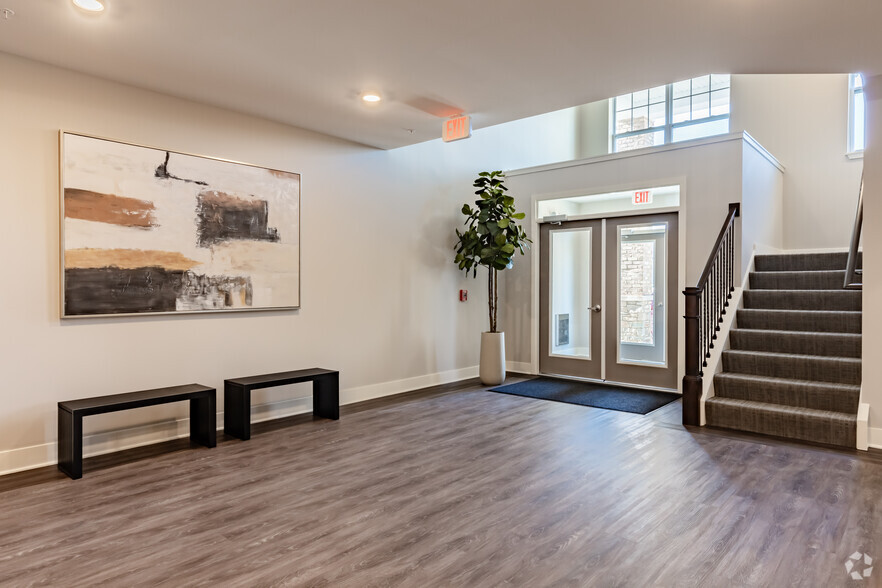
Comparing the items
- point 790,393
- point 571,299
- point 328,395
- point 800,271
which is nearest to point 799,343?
point 790,393

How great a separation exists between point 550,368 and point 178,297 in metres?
4.56

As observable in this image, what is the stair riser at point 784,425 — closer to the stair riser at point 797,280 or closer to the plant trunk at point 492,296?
the stair riser at point 797,280

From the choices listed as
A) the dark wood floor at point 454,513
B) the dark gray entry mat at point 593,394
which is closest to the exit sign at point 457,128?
the dark wood floor at point 454,513

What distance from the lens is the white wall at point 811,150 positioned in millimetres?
6707

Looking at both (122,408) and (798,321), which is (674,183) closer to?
(798,321)

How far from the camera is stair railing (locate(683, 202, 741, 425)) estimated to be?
4.74 metres

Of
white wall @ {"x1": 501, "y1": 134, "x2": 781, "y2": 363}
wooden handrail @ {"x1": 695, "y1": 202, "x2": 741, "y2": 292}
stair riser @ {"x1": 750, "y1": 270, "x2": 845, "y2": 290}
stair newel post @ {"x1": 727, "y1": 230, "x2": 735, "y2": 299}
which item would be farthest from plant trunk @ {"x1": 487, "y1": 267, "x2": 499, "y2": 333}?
stair riser @ {"x1": 750, "y1": 270, "x2": 845, "y2": 290}

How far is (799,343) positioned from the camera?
5008 millimetres

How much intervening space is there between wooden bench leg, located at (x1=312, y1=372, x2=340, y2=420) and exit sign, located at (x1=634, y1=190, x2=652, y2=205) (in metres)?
3.94

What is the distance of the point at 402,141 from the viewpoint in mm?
5578

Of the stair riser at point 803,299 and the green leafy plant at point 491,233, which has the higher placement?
the green leafy plant at point 491,233

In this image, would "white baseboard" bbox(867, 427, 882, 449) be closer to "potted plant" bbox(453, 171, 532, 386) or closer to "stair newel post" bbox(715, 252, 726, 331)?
"stair newel post" bbox(715, 252, 726, 331)

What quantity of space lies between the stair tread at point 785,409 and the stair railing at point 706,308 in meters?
0.20

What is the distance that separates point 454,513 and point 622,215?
461 cm
